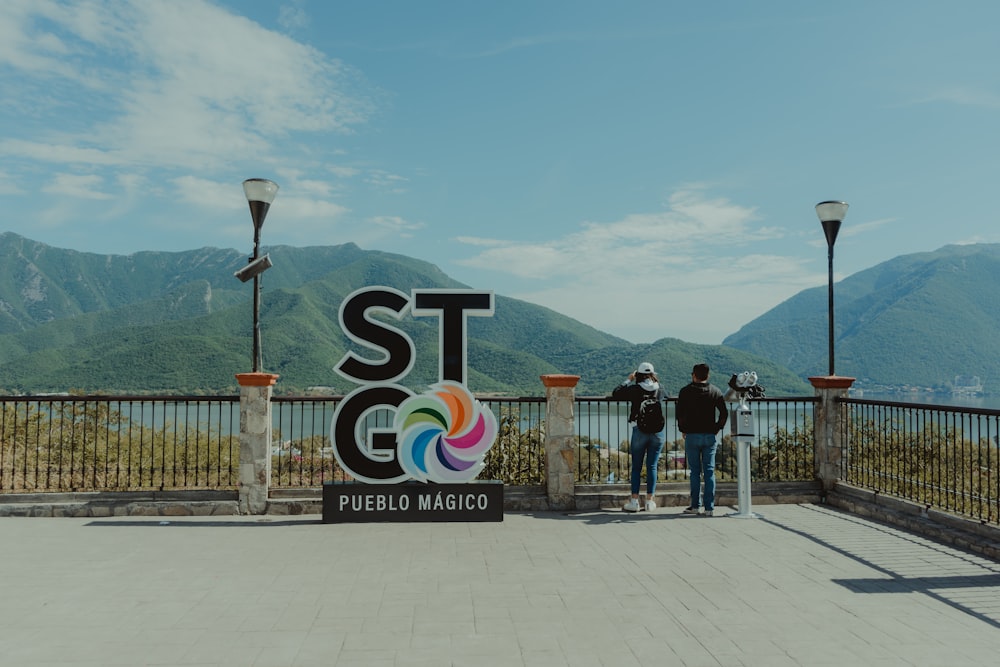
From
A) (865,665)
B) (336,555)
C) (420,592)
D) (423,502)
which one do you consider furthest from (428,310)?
(865,665)

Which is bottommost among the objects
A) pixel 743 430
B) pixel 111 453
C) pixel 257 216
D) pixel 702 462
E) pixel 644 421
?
pixel 111 453

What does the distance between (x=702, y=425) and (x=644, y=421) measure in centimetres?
77

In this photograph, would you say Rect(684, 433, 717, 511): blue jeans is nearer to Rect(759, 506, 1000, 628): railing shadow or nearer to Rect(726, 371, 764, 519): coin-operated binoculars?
Rect(726, 371, 764, 519): coin-operated binoculars

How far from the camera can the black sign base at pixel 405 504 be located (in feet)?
28.8

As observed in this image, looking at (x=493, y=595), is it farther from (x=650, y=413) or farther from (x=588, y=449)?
(x=650, y=413)

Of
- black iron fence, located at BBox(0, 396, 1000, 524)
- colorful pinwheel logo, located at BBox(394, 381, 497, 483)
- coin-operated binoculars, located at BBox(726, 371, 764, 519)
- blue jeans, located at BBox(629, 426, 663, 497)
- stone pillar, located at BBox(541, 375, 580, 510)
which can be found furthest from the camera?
stone pillar, located at BBox(541, 375, 580, 510)

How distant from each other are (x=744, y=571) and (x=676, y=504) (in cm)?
342

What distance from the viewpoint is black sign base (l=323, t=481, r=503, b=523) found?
28.8 ft

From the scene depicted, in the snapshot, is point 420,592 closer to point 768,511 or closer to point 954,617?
point 954,617

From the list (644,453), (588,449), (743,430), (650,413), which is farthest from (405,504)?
(743,430)

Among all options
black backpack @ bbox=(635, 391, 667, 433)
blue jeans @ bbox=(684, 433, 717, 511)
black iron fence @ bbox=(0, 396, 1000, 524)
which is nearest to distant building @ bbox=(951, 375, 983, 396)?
black iron fence @ bbox=(0, 396, 1000, 524)

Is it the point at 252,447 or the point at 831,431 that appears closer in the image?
the point at 252,447

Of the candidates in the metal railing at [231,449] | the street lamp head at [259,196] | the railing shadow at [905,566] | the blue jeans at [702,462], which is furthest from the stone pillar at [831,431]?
the street lamp head at [259,196]

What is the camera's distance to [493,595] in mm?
5633
